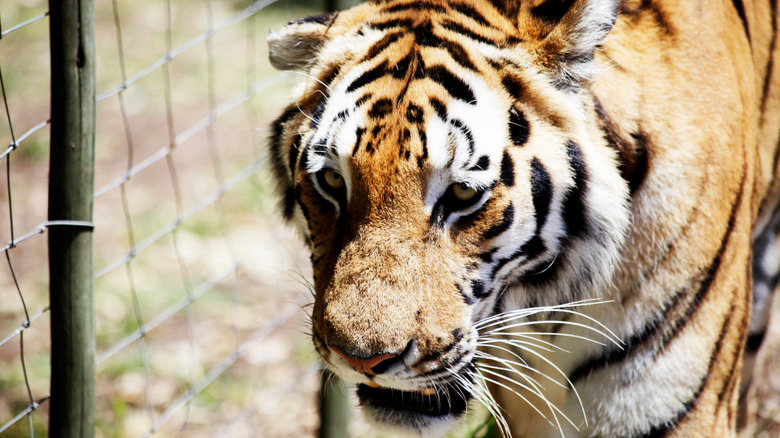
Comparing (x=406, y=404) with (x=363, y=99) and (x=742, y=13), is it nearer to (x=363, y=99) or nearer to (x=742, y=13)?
(x=363, y=99)

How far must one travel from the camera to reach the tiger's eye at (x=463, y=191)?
4.83 feet

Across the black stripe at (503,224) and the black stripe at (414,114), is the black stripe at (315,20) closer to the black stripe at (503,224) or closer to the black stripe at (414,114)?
the black stripe at (414,114)

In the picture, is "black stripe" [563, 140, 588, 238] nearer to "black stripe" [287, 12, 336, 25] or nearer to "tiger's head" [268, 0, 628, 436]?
"tiger's head" [268, 0, 628, 436]

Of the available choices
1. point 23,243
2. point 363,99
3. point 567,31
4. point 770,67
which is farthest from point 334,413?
point 23,243

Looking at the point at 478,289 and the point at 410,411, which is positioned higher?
the point at 478,289

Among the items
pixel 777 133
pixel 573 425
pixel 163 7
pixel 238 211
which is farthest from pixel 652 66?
pixel 163 7

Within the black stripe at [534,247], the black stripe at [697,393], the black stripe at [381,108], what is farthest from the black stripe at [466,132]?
the black stripe at [697,393]

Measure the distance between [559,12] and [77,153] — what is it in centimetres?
102

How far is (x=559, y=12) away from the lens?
5.13ft

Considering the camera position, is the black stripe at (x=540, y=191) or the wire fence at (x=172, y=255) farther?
the wire fence at (x=172, y=255)

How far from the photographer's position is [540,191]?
5.08 feet

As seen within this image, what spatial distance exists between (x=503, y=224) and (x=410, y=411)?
1.58 ft

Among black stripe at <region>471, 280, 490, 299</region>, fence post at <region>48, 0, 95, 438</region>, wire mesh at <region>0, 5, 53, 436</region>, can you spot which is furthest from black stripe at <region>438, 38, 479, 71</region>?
wire mesh at <region>0, 5, 53, 436</region>

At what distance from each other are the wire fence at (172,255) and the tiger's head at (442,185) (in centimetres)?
30
